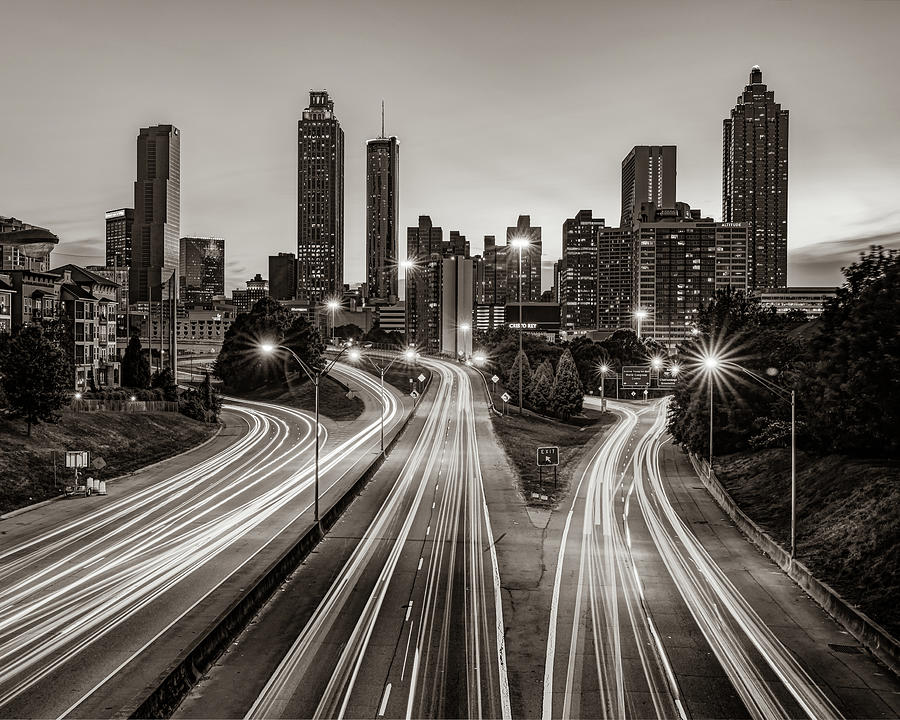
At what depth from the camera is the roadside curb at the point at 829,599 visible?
17.5m

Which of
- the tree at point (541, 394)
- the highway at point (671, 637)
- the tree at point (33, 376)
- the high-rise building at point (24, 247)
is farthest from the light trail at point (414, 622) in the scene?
the high-rise building at point (24, 247)

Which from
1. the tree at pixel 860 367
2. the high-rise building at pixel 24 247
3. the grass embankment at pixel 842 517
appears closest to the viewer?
the grass embankment at pixel 842 517

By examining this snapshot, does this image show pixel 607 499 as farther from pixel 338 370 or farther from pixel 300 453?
pixel 338 370

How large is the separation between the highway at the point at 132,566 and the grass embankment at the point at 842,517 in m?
20.1

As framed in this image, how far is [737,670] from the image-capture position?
17094 millimetres

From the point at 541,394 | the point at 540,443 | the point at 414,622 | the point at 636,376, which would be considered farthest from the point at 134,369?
the point at 636,376

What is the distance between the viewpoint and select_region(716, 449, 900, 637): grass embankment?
21688 millimetres

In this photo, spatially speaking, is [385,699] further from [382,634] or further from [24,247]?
[24,247]

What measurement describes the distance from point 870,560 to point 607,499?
655 inches

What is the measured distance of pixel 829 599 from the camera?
838 inches

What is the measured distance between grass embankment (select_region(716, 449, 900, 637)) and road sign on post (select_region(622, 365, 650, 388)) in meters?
75.5

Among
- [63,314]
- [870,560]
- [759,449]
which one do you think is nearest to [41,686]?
[870,560]

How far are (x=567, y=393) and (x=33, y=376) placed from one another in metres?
57.2

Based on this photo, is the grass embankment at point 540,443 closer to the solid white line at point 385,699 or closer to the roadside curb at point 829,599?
the roadside curb at point 829,599
